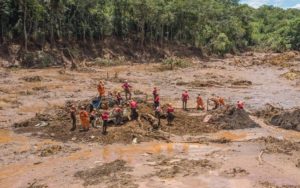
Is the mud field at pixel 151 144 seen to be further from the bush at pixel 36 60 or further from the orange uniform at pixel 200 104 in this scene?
the bush at pixel 36 60

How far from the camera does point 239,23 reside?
9756 centimetres

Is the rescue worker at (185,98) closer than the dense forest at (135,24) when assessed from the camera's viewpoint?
Yes

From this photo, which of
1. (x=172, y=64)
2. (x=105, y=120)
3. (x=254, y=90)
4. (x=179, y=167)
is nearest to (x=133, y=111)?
(x=105, y=120)

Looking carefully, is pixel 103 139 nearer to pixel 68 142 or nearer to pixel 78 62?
pixel 68 142

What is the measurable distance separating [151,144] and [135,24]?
180 ft

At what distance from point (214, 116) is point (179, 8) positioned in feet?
169

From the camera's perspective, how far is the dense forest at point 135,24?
62.9 metres

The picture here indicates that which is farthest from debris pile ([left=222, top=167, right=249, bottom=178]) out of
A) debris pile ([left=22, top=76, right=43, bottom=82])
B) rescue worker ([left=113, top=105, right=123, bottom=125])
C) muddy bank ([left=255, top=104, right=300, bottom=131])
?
debris pile ([left=22, top=76, right=43, bottom=82])

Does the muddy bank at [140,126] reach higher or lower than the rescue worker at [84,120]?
Answer: lower

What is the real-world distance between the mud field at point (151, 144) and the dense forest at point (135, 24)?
20.3m

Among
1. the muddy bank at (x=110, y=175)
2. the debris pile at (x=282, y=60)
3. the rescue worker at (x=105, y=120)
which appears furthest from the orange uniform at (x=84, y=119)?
the debris pile at (x=282, y=60)

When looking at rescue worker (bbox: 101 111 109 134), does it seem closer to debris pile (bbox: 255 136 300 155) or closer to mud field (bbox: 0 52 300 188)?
mud field (bbox: 0 52 300 188)

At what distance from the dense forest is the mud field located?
20253 millimetres

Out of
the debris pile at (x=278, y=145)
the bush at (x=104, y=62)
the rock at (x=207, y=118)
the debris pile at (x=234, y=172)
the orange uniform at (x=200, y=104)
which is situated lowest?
the debris pile at (x=234, y=172)
